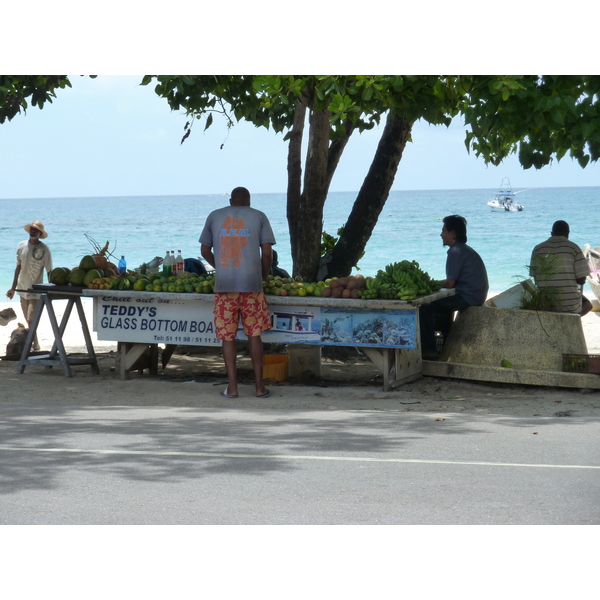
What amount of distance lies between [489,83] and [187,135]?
4.83 metres

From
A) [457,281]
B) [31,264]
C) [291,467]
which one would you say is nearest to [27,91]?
[31,264]

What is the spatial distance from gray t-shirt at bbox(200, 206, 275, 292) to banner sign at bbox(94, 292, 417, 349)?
28.0 inches

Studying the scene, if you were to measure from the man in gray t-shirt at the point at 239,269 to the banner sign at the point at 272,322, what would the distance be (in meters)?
0.39

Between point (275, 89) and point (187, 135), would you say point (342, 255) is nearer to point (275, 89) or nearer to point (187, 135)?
point (187, 135)

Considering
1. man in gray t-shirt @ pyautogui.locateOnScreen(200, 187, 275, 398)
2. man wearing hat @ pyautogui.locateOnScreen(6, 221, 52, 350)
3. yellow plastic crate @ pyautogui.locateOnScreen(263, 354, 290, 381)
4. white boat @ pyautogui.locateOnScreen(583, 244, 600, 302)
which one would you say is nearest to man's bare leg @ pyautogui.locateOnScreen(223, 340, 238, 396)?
man in gray t-shirt @ pyautogui.locateOnScreen(200, 187, 275, 398)

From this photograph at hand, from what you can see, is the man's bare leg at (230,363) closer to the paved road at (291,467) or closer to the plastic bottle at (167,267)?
the paved road at (291,467)

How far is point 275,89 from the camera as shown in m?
8.64

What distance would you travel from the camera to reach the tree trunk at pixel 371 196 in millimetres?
11695

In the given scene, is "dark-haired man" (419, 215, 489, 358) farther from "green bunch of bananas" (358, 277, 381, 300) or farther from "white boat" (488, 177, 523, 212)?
"white boat" (488, 177, 523, 212)

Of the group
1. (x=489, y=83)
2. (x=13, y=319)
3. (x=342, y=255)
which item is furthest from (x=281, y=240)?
(x=489, y=83)

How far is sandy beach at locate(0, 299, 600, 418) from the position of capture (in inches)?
340

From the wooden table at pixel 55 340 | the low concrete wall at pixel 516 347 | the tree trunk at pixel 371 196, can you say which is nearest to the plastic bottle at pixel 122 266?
the wooden table at pixel 55 340

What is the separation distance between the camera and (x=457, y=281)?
1005 centimetres

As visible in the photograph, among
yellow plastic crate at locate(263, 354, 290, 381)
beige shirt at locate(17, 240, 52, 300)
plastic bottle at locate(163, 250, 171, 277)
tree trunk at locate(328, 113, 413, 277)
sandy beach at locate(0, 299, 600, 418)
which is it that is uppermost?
tree trunk at locate(328, 113, 413, 277)
